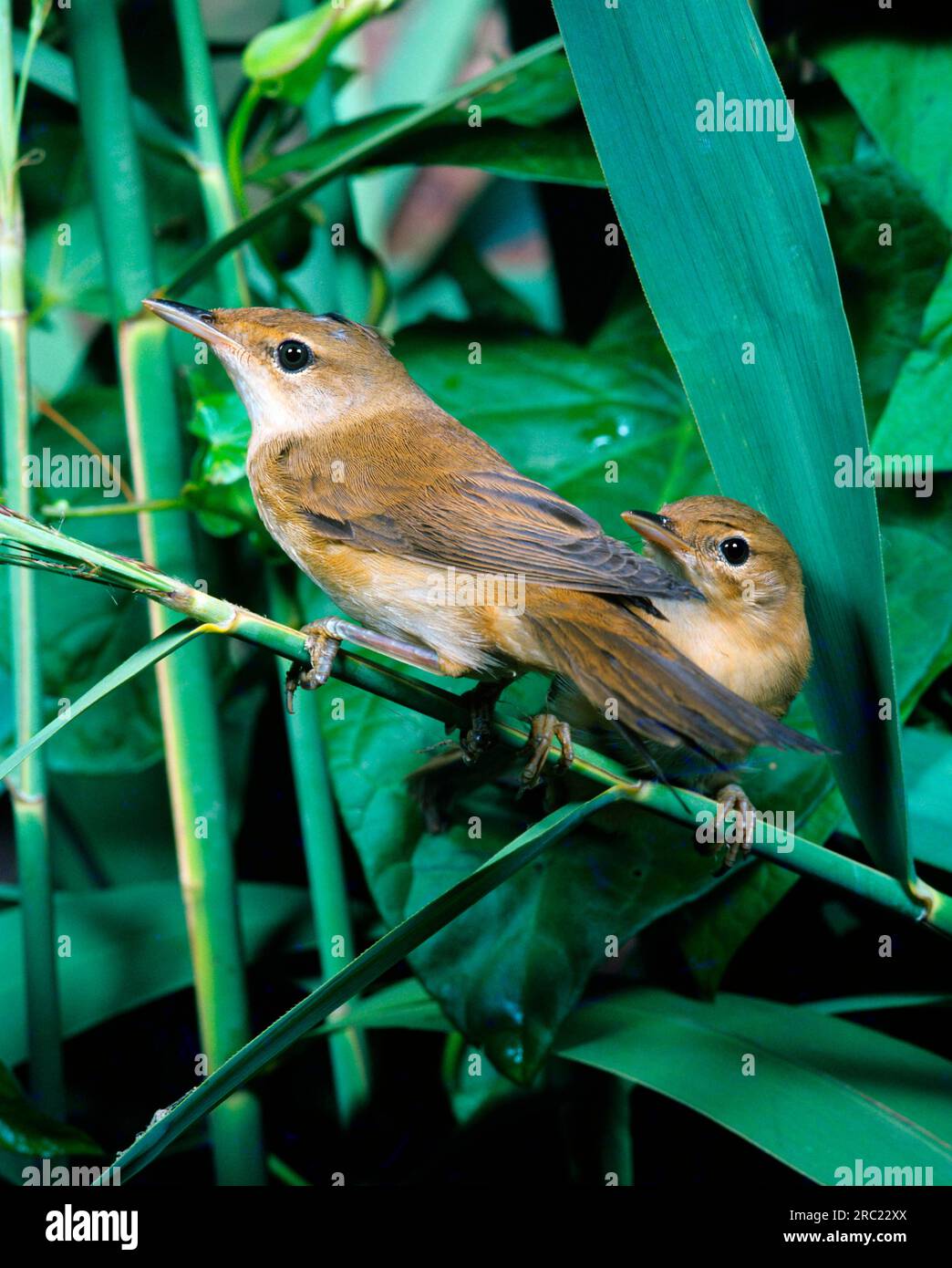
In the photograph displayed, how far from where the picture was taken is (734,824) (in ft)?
2.42

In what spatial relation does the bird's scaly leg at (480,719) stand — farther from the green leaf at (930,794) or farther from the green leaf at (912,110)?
the green leaf at (912,110)

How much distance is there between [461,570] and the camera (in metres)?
0.83

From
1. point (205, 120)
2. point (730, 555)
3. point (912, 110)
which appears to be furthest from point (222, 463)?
point (912, 110)

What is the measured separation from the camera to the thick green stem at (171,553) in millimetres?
1035

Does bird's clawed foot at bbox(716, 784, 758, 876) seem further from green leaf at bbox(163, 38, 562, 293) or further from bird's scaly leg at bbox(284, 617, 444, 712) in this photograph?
green leaf at bbox(163, 38, 562, 293)

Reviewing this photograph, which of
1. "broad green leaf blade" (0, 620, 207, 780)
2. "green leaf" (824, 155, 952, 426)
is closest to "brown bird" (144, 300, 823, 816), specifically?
"broad green leaf blade" (0, 620, 207, 780)

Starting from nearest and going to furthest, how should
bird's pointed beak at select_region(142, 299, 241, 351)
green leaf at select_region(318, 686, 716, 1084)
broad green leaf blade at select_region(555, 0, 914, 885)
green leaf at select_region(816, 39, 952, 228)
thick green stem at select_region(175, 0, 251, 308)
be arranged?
broad green leaf blade at select_region(555, 0, 914, 885)
bird's pointed beak at select_region(142, 299, 241, 351)
green leaf at select_region(318, 686, 716, 1084)
thick green stem at select_region(175, 0, 251, 308)
green leaf at select_region(816, 39, 952, 228)

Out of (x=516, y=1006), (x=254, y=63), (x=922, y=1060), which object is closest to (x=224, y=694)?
(x=516, y=1006)

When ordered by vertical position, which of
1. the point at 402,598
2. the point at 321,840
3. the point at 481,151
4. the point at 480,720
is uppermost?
the point at 481,151

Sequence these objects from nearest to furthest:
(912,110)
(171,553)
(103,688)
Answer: (103,688)
(171,553)
(912,110)

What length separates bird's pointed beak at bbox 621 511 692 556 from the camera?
822 millimetres

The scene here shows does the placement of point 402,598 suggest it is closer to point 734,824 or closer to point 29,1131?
point 734,824

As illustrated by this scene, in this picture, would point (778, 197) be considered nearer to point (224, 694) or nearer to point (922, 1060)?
point (922, 1060)

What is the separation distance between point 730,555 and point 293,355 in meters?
0.44
